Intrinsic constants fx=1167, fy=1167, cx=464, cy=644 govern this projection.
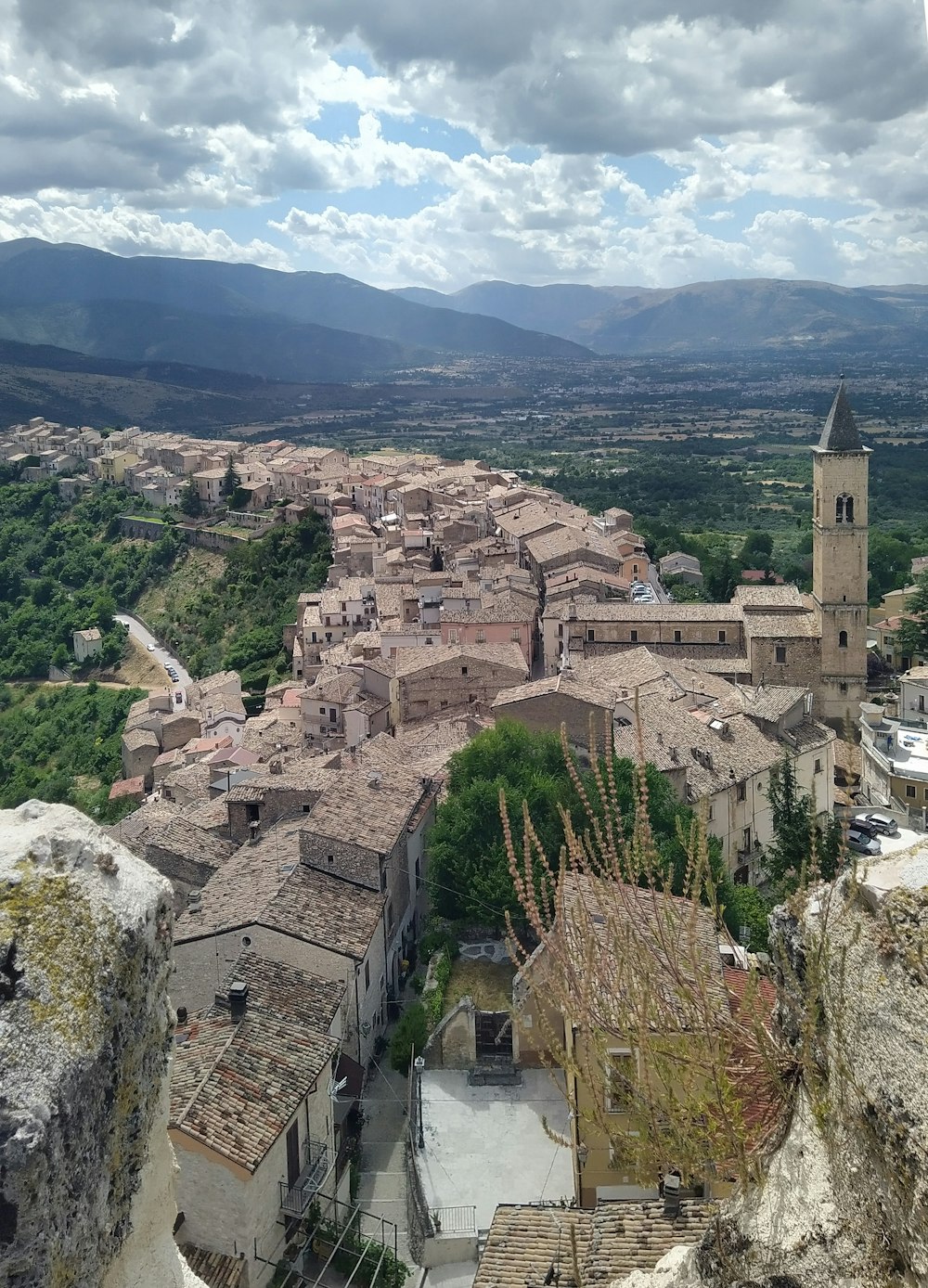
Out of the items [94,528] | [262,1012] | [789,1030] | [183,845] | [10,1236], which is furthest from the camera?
[94,528]

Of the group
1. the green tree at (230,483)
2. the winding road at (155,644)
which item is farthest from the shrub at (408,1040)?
the green tree at (230,483)

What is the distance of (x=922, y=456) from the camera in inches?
5027

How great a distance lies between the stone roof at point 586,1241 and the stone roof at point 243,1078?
10.1ft

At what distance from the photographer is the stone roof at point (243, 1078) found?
13.4 meters

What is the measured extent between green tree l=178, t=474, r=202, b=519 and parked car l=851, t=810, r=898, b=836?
6206 cm

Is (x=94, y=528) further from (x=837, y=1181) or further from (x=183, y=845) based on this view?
(x=837, y=1181)

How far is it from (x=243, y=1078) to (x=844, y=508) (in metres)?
33.5

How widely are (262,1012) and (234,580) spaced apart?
182 feet

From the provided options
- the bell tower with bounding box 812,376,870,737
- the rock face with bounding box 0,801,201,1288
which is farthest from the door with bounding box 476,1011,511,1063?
the bell tower with bounding box 812,376,870,737

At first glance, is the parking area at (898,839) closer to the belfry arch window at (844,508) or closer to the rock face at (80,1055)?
the belfry arch window at (844,508)

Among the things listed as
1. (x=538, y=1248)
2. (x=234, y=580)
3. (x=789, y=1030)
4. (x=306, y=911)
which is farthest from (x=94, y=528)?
(x=789, y=1030)

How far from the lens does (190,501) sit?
84375mm

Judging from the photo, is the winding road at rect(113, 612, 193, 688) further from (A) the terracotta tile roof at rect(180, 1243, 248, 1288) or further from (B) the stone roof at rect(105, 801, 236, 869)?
(A) the terracotta tile roof at rect(180, 1243, 248, 1288)

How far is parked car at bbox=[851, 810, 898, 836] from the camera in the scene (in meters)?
30.2
